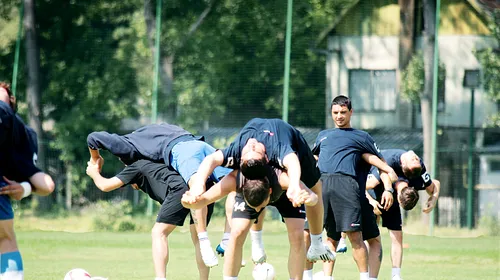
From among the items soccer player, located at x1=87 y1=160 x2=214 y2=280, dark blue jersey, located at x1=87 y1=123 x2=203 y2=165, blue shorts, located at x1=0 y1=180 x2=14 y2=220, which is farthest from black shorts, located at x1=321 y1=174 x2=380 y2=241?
blue shorts, located at x1=0 y1=180 x2=14 y2=220

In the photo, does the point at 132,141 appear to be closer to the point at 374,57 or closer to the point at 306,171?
the point at 306,171

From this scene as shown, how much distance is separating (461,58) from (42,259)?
1162 centimetres

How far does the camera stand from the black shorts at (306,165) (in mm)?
8688

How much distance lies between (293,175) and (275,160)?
1.50 feet

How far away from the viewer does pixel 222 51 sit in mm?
21734

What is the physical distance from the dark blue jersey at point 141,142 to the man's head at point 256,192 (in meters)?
1.77

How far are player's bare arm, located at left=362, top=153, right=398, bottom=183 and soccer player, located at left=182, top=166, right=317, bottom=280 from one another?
1.51 meters

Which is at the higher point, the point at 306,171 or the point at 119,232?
the point at 306,171

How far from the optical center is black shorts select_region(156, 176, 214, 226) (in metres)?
9.30

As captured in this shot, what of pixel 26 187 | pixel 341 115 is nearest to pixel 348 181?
pixel 341 115

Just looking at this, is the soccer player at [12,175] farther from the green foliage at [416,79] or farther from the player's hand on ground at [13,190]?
the green foliage at [416,79]

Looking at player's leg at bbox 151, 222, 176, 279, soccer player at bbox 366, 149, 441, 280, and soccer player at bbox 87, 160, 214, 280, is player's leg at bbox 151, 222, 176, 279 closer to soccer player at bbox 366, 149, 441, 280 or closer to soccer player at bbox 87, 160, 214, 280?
soccer player at bbox 87, 160, 214, 280

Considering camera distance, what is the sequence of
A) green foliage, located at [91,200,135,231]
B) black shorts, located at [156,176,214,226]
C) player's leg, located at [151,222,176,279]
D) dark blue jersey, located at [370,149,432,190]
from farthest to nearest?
1. green foliage, located at [91,200,135,231]
2. dark blue jersey, located at [370,149,432,190]
3. black shorts, located at [156,176,214,226]
4. player's leg, located at [151,222,176,279]

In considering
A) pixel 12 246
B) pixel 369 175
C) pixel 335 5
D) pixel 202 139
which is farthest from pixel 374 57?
pixel 12 246
